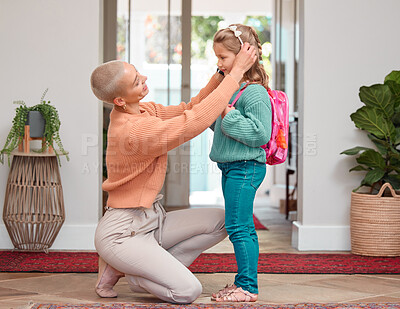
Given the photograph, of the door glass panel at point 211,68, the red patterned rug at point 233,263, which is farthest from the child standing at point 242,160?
the door glass panel at point 211,68

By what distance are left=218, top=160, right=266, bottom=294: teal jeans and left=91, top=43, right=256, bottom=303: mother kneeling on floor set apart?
182 millimetres

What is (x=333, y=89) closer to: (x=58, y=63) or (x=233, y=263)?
(x=233, y=263)

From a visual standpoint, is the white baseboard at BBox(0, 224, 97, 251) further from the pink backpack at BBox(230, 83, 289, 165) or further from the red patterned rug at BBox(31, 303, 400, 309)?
the pink backpack at BBox(230, 83, 289, 165)

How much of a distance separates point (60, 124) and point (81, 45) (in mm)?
513

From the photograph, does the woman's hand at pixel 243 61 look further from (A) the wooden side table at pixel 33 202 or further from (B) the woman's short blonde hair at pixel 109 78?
(A) the wooden side table at pixel 33 202

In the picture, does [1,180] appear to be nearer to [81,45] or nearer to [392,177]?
[81,45]

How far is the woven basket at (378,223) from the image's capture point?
3418 millimetres

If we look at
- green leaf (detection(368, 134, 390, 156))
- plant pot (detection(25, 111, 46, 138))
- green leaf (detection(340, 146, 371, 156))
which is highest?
plant pot (detection(25, 111, 46, 138))

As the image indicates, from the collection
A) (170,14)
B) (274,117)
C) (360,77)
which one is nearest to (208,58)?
(170,14)

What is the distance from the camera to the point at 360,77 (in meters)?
3.71

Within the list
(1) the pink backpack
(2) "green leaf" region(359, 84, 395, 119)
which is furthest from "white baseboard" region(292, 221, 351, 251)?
(1) the pink backpack

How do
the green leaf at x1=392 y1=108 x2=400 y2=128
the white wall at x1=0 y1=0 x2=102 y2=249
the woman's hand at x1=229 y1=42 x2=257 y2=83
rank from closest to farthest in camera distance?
1. the woman's hand at x1=229 y1=42 x2=257 y2=83
2. the green leaf at x1=392 y1=108 x2=400 y2=128
3. the white wall at x1=0 y1=0 x2=102 y2=249

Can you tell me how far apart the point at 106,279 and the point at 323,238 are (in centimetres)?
173

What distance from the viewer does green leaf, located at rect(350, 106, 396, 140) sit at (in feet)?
11.3
